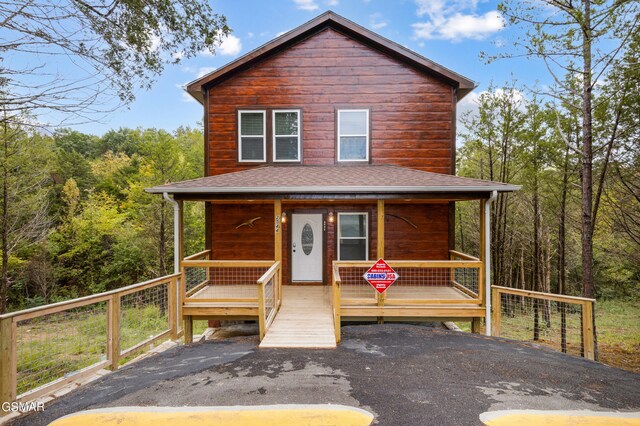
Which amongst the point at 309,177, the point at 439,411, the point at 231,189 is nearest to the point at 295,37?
the point at 309,177

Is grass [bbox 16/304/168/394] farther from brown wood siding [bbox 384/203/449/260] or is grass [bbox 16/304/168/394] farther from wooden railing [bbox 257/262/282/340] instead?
brown wood siding [bbox 384/203/449/260]

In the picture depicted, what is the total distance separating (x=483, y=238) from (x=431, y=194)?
1508 mm

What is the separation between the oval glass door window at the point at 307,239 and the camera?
9227 millimetres

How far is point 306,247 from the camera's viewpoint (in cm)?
923

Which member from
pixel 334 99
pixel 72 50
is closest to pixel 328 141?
pixel 334 99

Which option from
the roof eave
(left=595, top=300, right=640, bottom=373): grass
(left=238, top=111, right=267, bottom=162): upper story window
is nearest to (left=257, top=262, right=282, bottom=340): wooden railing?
the roof eave

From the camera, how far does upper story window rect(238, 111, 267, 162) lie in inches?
366

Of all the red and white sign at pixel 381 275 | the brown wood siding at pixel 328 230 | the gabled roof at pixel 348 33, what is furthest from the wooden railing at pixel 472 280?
the gabled roof at pixel 348 33

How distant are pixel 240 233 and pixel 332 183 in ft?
11.8

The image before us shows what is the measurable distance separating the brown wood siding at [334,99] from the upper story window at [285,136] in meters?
0.21

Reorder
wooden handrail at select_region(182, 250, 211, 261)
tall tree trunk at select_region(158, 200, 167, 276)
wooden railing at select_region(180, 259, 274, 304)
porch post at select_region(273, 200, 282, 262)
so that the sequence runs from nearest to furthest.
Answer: wooden railing at select_region(180, 259, 274, 304)
porch post at select_region(273, 200, 282, 262)
wooden handrail at select_region(182, 250, 211, 261)
tall tree trunk at select_region(158, 200, 167, 276)

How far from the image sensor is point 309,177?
7.69 meters

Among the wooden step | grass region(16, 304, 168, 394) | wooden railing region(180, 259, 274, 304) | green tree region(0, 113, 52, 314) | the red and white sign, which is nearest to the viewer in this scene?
grass region(16, 304, 168, 394)

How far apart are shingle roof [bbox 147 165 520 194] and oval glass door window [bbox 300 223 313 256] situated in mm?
1774
